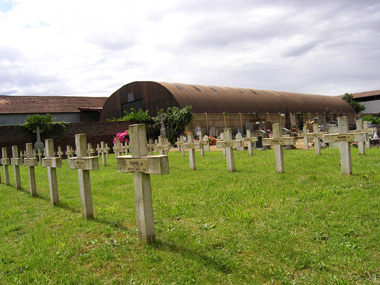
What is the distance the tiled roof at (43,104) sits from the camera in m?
32.8

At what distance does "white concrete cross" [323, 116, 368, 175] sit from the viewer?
22.4ft

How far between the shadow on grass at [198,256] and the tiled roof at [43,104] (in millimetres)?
33358

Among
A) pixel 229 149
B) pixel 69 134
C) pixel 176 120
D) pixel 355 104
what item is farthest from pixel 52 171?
pixel 355 104

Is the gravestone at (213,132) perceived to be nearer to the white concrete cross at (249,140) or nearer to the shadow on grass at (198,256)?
the white concrete cross at (249,140)

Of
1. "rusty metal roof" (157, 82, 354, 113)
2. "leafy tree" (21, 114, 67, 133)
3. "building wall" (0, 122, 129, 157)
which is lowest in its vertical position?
"building wall" (0, 122, 129, 157)

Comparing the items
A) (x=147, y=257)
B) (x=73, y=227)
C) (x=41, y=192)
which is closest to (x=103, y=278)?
(x=147, y=257)

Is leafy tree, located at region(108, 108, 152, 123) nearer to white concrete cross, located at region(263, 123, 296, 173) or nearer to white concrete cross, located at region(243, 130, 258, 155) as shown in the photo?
white concrete cross, located at region(243, 130, 258, 155)

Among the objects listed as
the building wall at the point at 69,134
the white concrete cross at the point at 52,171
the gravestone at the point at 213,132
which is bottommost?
the white concrete cross at the point at 52,171

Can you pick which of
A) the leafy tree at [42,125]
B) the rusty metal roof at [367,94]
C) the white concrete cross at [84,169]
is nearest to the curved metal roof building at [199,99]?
the leafy tree at [42,125]

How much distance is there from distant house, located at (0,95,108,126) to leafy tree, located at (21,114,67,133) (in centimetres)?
751

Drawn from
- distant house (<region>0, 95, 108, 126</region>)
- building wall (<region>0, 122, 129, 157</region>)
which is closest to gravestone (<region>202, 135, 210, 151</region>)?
building wall (<region>0, 122, 129, 157</region>)

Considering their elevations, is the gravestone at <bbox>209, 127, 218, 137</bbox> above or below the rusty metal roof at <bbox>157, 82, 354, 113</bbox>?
below

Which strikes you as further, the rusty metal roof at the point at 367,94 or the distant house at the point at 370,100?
the rusty metal roof at the point at 367,94

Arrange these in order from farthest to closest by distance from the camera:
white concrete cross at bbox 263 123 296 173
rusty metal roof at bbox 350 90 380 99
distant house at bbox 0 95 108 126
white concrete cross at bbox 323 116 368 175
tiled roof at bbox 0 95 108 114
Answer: rusty metal roof at bbox 350 90 380 99 < tiled roof at bbox 0 95 108 114 < distant house at bbox 0 95 108 126 < white concrete cross at bbox 263 123 296 173 < white concrete cross at bbox 323 116 368 175
